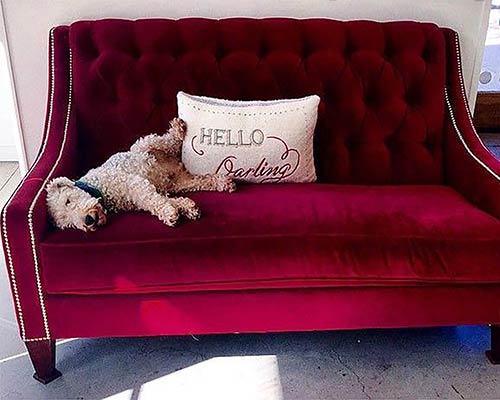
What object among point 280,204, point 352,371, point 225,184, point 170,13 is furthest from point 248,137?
point 352,371

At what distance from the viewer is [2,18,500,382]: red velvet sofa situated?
1619 millimetres

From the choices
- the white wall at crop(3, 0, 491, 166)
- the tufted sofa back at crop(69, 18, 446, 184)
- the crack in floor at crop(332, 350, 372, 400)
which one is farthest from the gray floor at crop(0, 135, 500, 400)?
the white wall at crop(3, 0, 491, 166)

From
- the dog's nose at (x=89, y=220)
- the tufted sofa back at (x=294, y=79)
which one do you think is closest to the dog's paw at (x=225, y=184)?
the tufted sofa back at (x=294, y=79)

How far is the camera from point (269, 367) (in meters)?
1.81

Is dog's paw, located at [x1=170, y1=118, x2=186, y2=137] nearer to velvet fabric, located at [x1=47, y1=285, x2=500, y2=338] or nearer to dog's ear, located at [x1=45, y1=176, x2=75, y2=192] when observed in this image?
dog's ear, located at [x1=45, y1=176, x2=75, y2=192]

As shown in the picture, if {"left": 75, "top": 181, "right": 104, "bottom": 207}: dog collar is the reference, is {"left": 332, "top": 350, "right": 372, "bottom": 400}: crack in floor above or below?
below

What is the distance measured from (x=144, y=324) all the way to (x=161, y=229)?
30 centimetres

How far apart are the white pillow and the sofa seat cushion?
256 millimetres

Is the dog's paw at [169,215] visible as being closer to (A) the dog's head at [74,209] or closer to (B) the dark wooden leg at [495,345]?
(A) the dog's head at [74,209]

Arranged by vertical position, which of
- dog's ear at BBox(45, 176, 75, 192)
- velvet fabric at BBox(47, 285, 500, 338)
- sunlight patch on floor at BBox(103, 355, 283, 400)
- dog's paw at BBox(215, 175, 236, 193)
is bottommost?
sunlight patch on floor at BBox(103, 355, 283, 400)

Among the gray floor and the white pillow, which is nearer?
the gray floor

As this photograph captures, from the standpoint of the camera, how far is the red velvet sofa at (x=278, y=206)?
162 centimetres

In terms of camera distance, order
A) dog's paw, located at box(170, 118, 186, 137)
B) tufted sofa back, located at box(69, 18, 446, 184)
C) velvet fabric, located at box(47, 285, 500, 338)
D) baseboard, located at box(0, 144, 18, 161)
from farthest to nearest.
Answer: baseboard, located at box(0, 144, 18, 161), tufted sofa back, located at box(69, 18, 446, 184), dog's paw, located at box(170, 118, 186, 137), velvet fabric, located at box(47, 285, 500, 338)

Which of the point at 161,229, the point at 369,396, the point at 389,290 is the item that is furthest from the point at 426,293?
the point at 161,229
